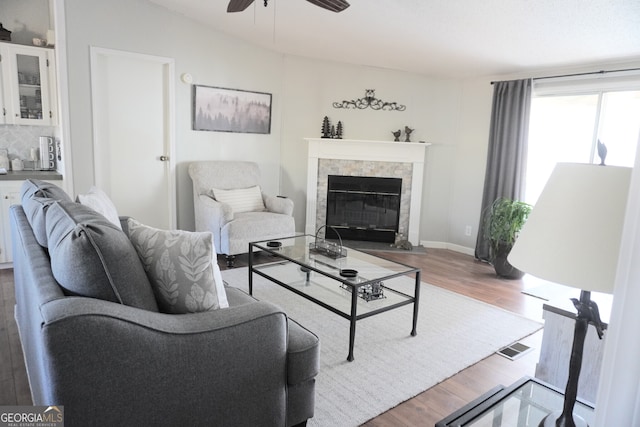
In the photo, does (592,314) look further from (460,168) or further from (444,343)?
(460,168)

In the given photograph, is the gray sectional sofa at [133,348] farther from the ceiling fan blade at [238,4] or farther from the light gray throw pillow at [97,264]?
the ceiling fan blade at [238,4]

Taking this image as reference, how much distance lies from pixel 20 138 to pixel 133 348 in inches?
164

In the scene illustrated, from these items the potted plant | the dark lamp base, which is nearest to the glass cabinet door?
the potted plant

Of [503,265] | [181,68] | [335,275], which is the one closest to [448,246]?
[503,265]

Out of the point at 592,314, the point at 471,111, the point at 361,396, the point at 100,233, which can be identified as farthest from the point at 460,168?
the point at 100,233

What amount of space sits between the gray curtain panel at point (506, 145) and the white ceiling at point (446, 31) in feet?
0.84

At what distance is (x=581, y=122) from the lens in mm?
4164

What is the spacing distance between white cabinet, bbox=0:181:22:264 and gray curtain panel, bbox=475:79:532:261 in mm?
4717

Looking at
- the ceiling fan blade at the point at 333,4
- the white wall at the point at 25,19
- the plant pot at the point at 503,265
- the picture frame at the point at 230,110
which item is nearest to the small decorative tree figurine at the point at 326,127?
the picture frame at the point at 230,110

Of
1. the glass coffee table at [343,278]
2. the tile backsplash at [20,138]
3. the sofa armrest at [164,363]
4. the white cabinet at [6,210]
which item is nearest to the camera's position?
the sofa armrest at [164,363]

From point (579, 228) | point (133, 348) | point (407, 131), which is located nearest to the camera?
point (579, 228)

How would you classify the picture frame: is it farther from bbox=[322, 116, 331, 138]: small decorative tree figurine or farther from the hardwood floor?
the hardwood floor

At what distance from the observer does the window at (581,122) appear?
12.5ft

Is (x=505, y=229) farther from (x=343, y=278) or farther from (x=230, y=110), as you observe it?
(x=230, y=110)
